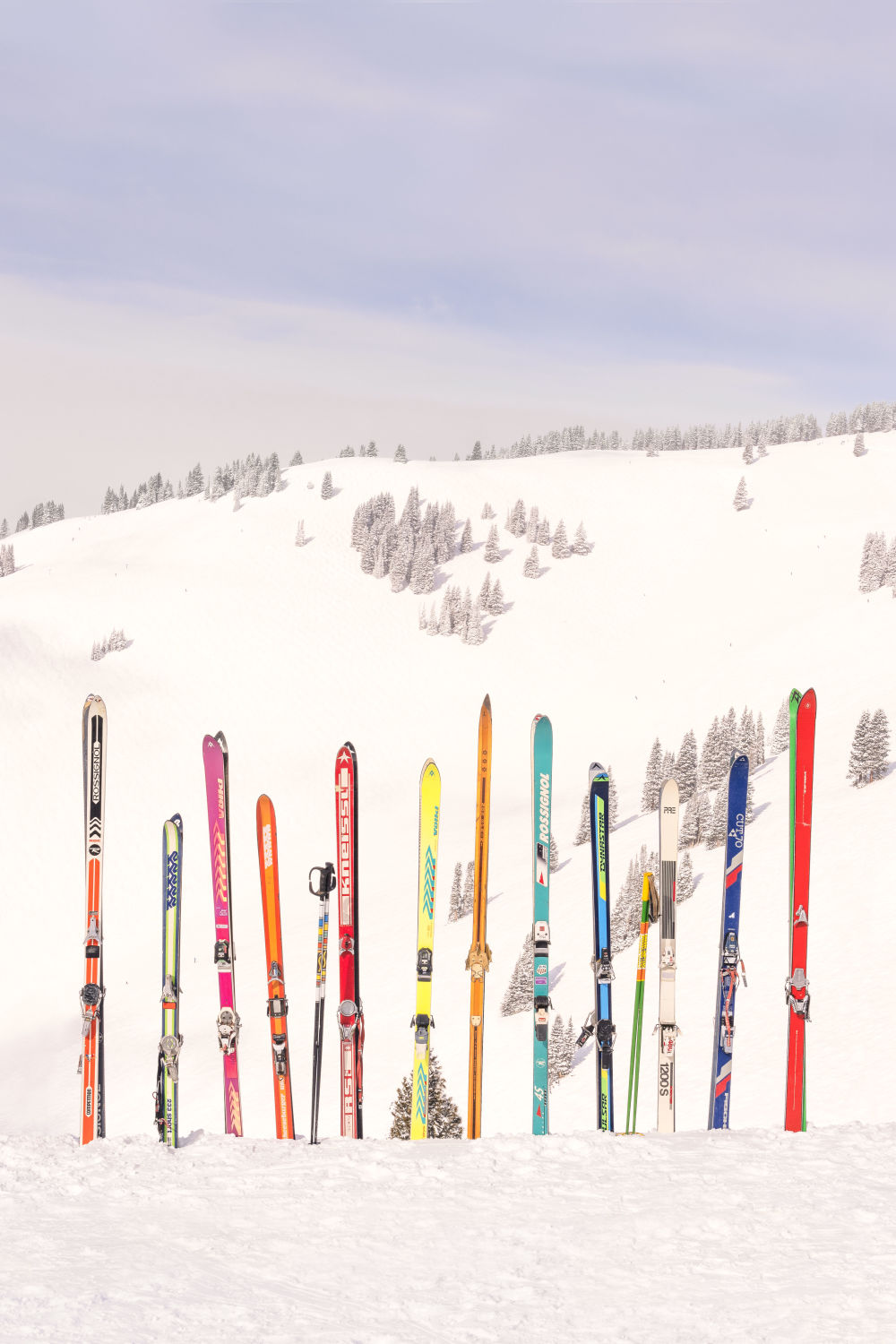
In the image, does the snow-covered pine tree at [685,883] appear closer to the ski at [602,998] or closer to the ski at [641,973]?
the ski at [641,973]

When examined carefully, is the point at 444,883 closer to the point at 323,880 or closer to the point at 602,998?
the point at 602,998

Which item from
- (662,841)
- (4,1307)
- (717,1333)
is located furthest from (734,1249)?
(4,1307)

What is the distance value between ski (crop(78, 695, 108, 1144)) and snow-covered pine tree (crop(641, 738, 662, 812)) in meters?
37.0

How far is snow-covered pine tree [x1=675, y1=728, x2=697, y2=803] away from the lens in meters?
46.8

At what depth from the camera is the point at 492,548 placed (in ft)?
336

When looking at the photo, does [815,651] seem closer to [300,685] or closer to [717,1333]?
[300,685]

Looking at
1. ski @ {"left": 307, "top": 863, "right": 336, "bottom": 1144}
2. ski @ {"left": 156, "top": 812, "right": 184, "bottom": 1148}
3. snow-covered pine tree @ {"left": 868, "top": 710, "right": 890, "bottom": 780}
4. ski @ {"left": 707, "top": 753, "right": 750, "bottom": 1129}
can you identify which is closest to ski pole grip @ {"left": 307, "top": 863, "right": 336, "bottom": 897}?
ski @ {"left": 307, "top": 863, "right": 336, "bottom": 1144}

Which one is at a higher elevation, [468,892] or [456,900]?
[468,892]

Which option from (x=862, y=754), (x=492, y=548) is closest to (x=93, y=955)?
(x=862, y=754)

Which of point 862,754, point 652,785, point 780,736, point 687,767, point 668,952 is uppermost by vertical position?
point 668,952

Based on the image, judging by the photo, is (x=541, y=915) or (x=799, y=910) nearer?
(x=799, y=910)

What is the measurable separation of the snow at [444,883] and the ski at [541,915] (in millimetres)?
Result: 949

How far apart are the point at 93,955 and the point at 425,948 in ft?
9.93

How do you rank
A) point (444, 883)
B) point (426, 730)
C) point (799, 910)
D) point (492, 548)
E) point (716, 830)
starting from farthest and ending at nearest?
point (492, 548) → point (426, 730) → point (444, 883) → point (716, 830) → point (799, 910)
